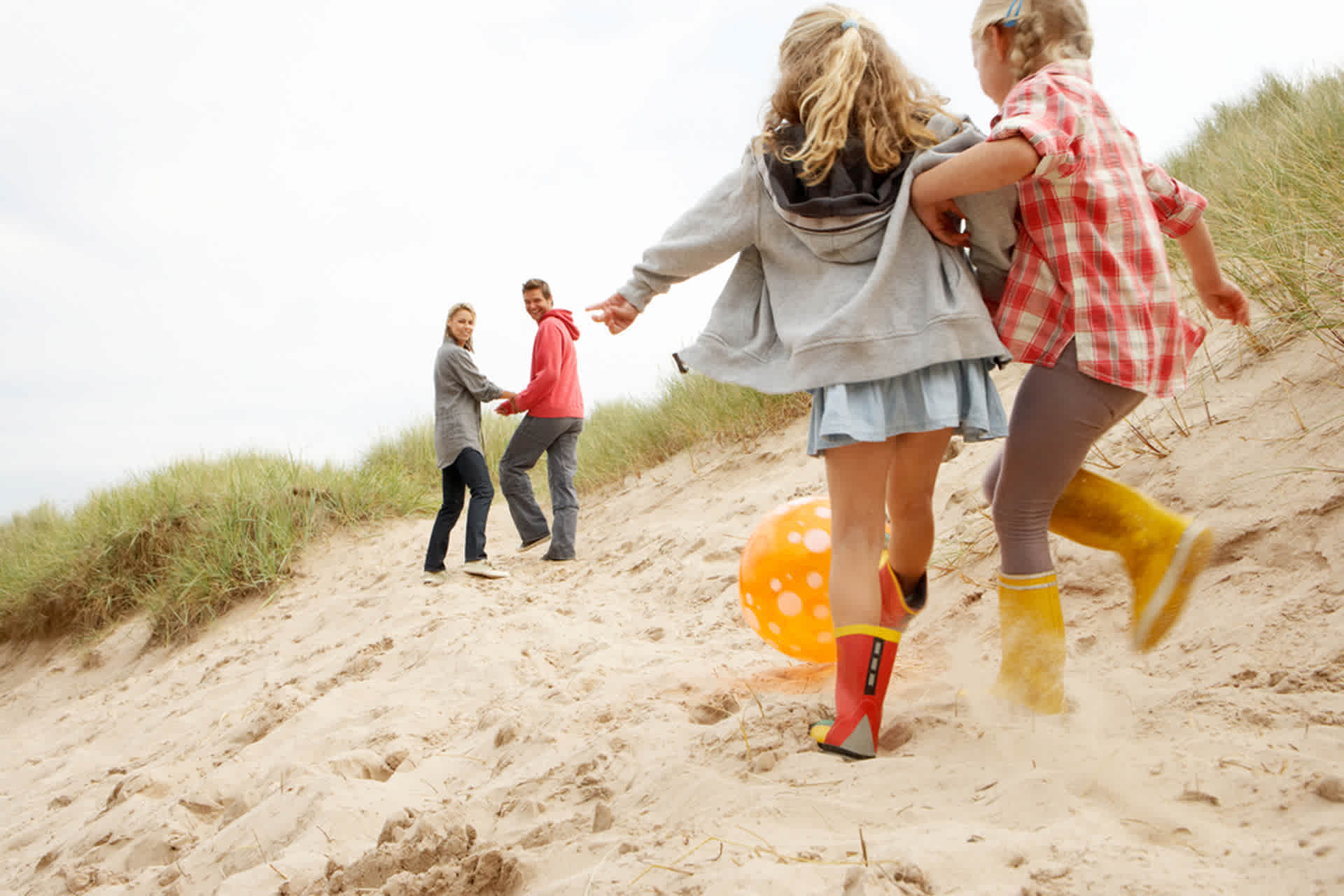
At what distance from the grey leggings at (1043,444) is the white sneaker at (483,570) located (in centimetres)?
449

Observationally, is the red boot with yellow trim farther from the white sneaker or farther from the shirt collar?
the white sneaker

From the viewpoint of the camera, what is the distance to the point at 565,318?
277 inches

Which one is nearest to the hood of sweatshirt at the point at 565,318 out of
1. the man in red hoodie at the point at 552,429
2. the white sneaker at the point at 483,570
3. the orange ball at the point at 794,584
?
the man in red hoodie at the point at 552,429

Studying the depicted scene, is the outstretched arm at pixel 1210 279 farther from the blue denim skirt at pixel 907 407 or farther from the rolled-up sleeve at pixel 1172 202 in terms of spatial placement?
the blue denim skirt at pixel 907 407

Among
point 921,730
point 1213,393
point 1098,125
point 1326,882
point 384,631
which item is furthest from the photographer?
point 384,631

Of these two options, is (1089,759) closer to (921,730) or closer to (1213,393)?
(921,730)

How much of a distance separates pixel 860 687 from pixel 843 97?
1.33 metres

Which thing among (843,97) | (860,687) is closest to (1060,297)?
(843,97)

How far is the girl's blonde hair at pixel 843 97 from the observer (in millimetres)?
2070

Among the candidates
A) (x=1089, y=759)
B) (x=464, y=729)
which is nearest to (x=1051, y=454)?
(x=1089, y=759)

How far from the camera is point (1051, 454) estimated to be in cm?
213

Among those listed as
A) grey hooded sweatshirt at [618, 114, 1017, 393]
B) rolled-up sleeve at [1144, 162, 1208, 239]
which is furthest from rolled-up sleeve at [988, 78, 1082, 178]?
rolled-up sleeve at [1144, 162, 1208, 239]

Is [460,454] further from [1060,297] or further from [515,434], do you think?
[1060,297]

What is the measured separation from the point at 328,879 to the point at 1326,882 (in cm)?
191
